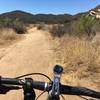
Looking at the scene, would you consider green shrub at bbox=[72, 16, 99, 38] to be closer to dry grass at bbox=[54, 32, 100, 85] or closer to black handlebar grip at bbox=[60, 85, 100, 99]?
dry grass at bbox=[54, 32, 100, 85]

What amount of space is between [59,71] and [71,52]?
38.3 ft

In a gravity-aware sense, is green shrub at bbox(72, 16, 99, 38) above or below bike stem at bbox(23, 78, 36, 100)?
below

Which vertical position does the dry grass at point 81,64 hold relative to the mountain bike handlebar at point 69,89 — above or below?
below

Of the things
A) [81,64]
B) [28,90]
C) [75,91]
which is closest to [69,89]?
[75,91]

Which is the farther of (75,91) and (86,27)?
(86,27)

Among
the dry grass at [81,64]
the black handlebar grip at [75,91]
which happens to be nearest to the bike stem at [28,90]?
the black handlebar grip at [75,91]

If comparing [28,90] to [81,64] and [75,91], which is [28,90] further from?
[81,64]

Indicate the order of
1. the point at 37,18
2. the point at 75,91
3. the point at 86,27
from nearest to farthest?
the point at 75,91 < the point at 86,27 < the point at 37,18

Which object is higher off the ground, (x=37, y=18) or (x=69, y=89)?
(x=69, y=89)

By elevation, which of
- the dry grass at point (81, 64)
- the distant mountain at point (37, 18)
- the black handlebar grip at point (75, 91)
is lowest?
the distant mountain at point (37, 18)

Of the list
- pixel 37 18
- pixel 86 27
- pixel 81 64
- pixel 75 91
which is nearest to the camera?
pixel 75 91

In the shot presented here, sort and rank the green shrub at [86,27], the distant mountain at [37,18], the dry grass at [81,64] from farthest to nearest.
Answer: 1. the distant mountain at [37,18]
2. the green shrub at [86,27]
3. the dry grass at [81,64]

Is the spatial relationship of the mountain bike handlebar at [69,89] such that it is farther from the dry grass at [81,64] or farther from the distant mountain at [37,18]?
the distant mountain at [37,18]

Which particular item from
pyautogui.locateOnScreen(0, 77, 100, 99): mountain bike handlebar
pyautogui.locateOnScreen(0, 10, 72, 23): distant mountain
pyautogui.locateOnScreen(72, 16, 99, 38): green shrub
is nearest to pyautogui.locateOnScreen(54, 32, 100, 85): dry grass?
pyautogui.locateOnScreen(0, 77, 100, 99): mountain bike handlebar
